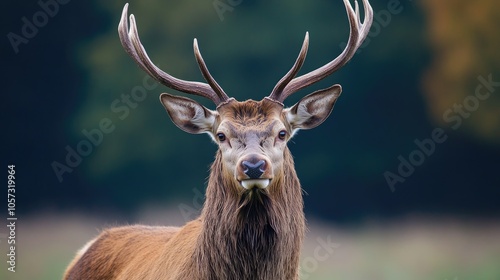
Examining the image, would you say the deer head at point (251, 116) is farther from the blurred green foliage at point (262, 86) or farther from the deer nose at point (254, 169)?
the blurred green foliage at point (262, 86)

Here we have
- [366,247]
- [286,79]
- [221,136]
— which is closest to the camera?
[221,136]

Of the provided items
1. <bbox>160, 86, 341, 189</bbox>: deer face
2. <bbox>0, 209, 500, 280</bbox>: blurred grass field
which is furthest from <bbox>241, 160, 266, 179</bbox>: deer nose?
<bbox>0, 209, 500, 280</bbox>: blurred grass field

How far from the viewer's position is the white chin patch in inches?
187

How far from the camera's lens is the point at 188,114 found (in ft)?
17.7

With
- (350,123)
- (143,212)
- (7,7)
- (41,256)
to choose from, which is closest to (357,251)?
(350,123)

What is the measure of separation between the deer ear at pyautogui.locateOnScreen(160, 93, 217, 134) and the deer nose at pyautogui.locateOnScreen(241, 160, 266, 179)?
69 centimetres

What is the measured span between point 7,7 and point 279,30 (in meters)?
3.02

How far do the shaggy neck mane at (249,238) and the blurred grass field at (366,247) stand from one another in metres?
3.97

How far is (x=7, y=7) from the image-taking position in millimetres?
9680

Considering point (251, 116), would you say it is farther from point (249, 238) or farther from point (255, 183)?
point (249, 238)

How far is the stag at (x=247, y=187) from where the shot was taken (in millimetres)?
4934

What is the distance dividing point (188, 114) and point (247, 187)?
81cm

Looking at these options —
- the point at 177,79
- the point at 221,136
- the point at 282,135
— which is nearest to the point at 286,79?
the point at 282,135

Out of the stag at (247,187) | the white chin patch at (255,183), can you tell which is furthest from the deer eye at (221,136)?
the white chin patch at (255,183)
